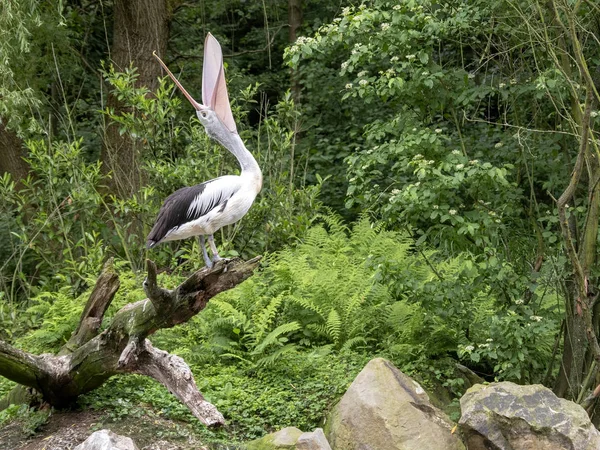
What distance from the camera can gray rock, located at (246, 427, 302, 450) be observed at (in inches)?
238

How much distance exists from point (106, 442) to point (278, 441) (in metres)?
1.31

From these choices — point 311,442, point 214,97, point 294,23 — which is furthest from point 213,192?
point 294,23

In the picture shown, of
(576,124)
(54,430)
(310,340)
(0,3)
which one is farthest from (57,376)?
(0,3)

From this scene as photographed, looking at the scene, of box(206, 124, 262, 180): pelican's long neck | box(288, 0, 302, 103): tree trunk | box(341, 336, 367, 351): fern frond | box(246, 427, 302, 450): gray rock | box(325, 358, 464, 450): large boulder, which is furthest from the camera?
box(288, 0, 302, 103): tree trunk

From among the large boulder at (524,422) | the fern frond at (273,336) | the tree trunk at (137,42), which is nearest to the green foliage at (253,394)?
→ the fern frond at (273,336)

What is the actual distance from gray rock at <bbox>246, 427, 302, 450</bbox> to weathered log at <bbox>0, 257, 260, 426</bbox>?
0.50 meters

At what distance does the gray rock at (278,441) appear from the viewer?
6.05m

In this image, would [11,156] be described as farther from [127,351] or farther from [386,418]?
[386,418]

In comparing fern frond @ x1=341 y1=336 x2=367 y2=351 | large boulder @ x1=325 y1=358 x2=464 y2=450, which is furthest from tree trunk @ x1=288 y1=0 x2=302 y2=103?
large boulder @ x1=325 y1=358 x2=464 y2=450

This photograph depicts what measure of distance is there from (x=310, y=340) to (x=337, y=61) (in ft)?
22.0

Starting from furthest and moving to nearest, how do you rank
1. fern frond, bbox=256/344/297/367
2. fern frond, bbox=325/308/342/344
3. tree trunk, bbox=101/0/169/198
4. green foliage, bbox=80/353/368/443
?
tree trunk, bbox=101/0/169/198, fern frond, bbox=325/308/342/344, fern frond, bbox=256/344/297/367, green foliage, bbox=80/353/368/443

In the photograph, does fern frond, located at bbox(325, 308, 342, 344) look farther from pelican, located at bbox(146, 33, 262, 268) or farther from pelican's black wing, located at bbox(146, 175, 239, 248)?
pelican's black wing, located at bbox(146, 175, 239, 248)

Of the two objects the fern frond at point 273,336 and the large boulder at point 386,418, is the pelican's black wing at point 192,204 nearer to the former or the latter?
the large boulder at point 386,418

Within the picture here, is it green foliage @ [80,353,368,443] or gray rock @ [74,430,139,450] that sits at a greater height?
gray rock @ [74,430,139,450]
